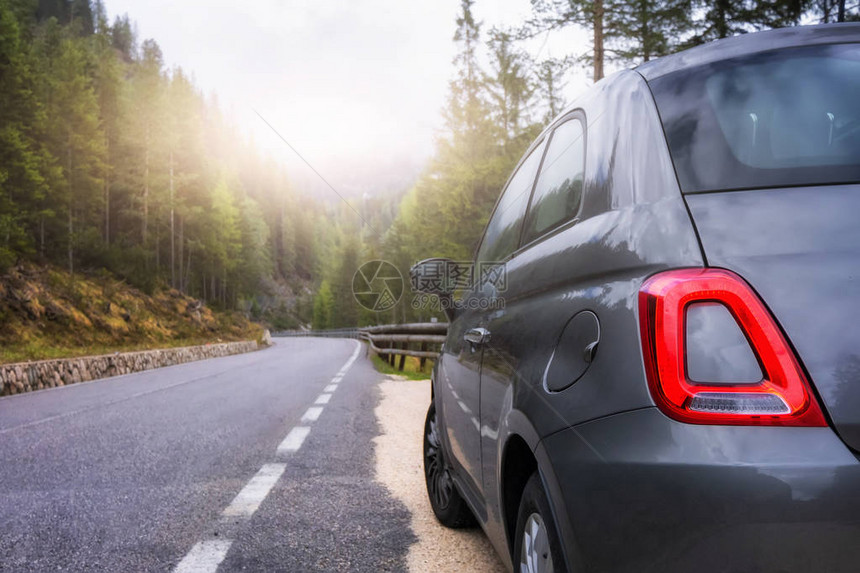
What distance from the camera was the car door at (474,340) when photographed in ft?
8.57

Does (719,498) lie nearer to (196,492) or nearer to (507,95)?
(196,492)

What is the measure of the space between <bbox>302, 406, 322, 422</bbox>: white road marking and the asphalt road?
0.02 m

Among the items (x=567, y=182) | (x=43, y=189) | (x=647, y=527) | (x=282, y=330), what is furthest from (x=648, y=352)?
(x=282, y=330)

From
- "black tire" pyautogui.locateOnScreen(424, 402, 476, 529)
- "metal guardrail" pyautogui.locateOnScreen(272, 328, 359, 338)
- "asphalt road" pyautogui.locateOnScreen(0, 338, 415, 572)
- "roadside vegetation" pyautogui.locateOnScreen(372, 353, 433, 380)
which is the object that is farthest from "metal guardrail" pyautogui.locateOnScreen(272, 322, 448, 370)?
"metal guardrail" pyautogui.locateOnScreen(272, 328, 359, 338)

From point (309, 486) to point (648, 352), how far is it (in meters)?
3.47

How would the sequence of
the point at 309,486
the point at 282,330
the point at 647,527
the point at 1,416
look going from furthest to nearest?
the point at 282,330, the point at 1,416, the point at 309,486, the point at 647,527

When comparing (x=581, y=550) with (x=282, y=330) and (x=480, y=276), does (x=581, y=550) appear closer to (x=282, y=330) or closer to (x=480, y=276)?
(x=480, y=276)

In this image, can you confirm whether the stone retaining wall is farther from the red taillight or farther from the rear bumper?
the red taillight

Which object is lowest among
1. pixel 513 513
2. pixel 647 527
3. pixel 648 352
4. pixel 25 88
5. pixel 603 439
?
pixel 513 513

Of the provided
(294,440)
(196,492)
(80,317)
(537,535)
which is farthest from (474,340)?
(80,317)

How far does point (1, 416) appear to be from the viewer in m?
8.01

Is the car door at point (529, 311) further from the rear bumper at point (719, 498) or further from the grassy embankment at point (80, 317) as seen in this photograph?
the grassy embankment at point (80, 317)

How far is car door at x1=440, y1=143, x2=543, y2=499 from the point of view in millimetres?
2611

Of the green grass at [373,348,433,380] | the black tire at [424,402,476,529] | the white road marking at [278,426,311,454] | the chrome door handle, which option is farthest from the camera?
the green grass at [373,348,433,380]
